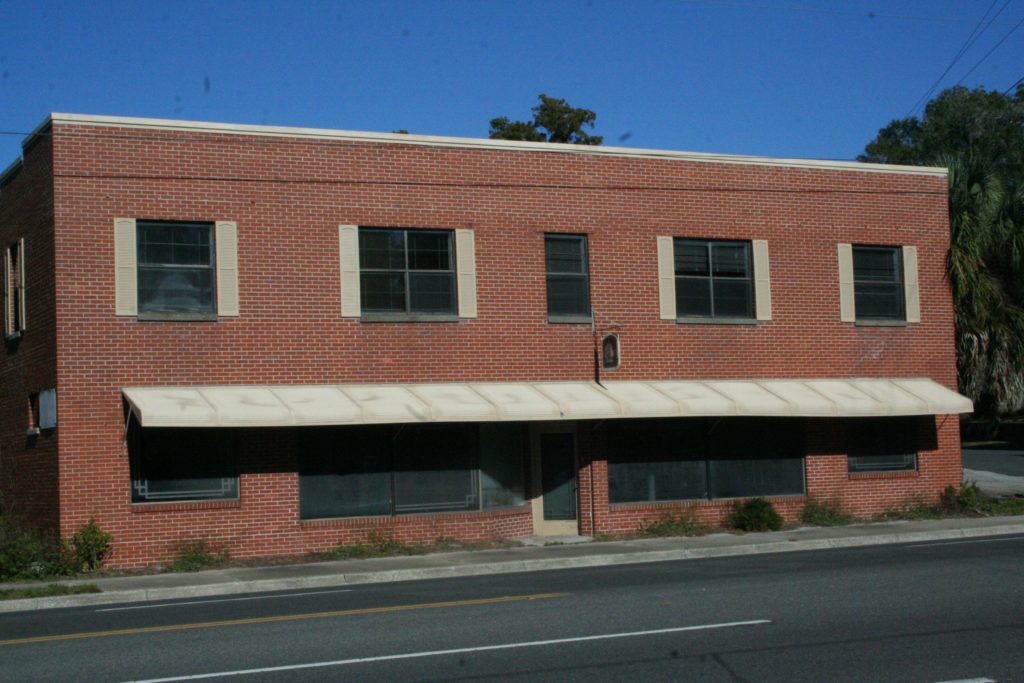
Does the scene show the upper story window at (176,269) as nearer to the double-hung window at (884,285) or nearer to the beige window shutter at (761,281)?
the beige window shutter at (761,281)

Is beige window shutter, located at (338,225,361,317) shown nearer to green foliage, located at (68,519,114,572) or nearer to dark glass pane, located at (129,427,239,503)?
dark glass pane, located at (129,427,239,503)

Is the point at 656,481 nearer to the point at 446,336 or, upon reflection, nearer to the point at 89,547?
the point at 446,336

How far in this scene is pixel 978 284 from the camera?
2575 centimetres

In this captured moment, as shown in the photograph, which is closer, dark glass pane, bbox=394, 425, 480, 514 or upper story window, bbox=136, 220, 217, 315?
upper story window, bbox=136, 220, 217, 315

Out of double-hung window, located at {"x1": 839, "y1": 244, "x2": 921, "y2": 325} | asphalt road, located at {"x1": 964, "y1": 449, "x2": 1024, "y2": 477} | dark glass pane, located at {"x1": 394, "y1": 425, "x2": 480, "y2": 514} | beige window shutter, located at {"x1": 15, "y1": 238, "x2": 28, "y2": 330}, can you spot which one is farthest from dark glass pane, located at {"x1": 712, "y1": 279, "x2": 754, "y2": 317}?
asphalt road, located at {"x1": 964, "y1": 449, "x2": 1024, "y2": 477}

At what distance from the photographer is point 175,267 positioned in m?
20.0

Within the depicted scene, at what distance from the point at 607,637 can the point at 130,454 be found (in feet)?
37.3

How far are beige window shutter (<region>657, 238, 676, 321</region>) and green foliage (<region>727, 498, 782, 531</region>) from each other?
3784 millimetres

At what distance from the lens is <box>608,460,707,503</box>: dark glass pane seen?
22594 millimetres

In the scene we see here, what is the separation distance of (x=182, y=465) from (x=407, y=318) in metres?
4.51

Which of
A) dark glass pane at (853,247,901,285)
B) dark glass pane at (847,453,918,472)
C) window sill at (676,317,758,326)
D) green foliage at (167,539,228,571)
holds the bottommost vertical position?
green foliage at (167,539,228,571)

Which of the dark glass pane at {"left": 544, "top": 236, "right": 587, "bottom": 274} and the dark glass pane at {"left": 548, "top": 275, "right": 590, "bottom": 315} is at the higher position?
the dark glass pane at {"left": 544, "top": 236, "right": 587, "bottom": 274}

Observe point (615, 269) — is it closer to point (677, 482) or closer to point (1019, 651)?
point (677, 482)

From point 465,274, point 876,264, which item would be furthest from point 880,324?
point 465,274
